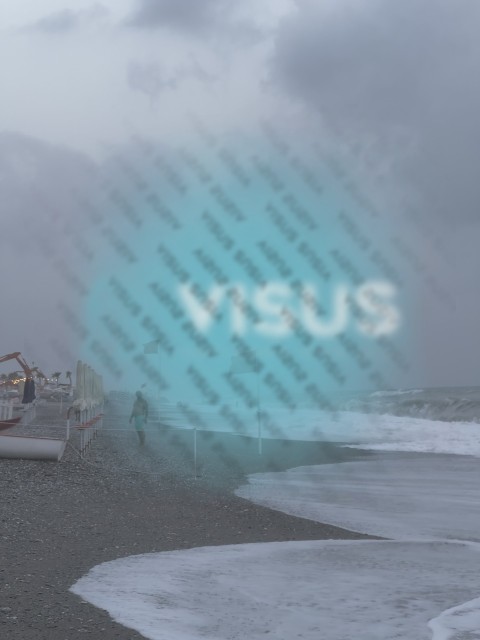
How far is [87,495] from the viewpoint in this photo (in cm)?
1395

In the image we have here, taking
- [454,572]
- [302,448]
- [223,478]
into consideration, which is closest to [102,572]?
[454,572]

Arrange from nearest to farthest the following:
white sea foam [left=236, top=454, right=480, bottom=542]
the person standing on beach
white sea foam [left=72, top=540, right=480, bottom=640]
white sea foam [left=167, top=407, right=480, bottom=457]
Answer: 1. white sea foam [left=72, top=540, right=480, bottom=640]
2. white sea foam [left=236, top=454, right=480, bottom=542]
3. the person standing on beach
4. white sea foam [left=167, top=407, right=480, bottom=457]

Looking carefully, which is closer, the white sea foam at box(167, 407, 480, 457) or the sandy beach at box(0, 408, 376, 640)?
the sandy beach at box(0, 408, 376, 640)

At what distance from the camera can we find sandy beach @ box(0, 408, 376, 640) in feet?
21.0

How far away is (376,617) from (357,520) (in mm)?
6130

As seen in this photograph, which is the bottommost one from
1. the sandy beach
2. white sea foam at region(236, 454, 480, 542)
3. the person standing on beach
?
white sea foam at region(236, 454, 480, 542)

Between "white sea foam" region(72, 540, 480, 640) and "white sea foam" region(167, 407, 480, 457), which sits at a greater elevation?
"white sea foam" region(167, 407, 480, 457)

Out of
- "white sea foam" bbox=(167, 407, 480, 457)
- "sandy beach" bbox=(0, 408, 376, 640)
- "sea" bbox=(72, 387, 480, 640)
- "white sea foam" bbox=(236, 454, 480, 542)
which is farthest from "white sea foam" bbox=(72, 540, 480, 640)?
"white sea foam" bbox=(167, 407, 480, 457)

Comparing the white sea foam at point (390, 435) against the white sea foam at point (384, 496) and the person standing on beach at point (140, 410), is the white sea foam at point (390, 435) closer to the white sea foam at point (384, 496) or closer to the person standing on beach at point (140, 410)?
the white sea foam at point (384, 496)

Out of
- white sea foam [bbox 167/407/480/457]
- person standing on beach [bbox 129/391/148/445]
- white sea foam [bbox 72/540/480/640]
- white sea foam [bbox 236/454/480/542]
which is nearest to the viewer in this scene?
white sea foam [bbox 72/540/480/640]

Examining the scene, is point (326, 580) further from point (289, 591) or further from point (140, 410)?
point (140, 410)

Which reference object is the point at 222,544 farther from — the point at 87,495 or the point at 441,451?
the point at 441,451

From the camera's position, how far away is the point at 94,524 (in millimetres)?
11125

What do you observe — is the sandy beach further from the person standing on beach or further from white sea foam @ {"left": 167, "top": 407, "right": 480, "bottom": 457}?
white sea foam @ {"left": 167, "top": 407, "right": 480, "bottom": 457}
